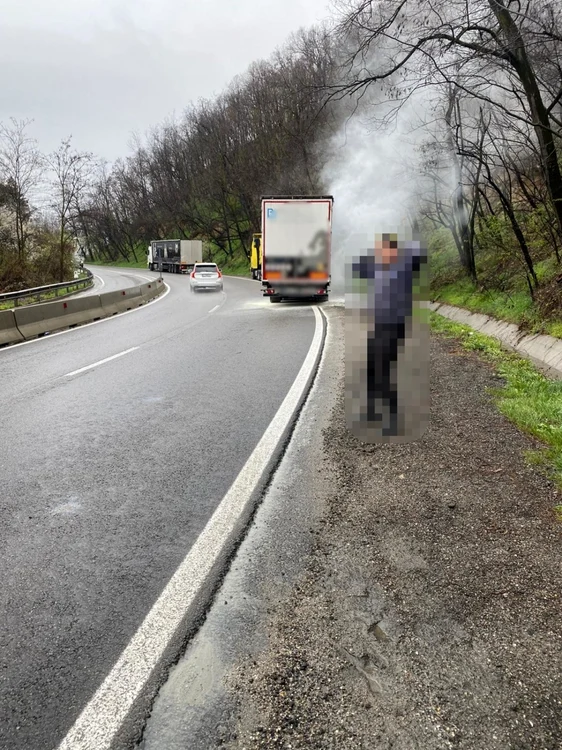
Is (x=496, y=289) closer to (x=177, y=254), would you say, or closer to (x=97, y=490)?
(x=97, y=490)

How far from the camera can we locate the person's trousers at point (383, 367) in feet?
15.2

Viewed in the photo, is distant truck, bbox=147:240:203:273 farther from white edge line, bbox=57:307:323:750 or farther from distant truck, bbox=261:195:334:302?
white edge line, bbox=57:307:323:750

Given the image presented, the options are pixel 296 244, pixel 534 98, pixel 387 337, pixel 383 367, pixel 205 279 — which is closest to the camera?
pixel 387 337

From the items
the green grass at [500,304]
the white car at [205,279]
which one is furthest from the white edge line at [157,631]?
the white car at [205,279]

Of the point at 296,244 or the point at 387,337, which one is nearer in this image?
the point at 387,337

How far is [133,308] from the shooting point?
64.0ft

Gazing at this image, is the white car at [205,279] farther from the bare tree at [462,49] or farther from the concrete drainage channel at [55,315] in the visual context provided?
the bare tree at [462,49]

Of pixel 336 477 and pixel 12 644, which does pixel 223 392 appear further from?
pixel 12 644

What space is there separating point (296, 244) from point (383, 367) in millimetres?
13429

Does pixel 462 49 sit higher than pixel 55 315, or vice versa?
pixel 462 49

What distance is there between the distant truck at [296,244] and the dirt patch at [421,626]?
1428 centimetres

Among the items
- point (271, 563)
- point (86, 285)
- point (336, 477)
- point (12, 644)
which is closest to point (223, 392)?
point (336, 477)

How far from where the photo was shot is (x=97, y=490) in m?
3.82

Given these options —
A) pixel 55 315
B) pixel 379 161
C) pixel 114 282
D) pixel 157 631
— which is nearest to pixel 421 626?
pixel 157 631
